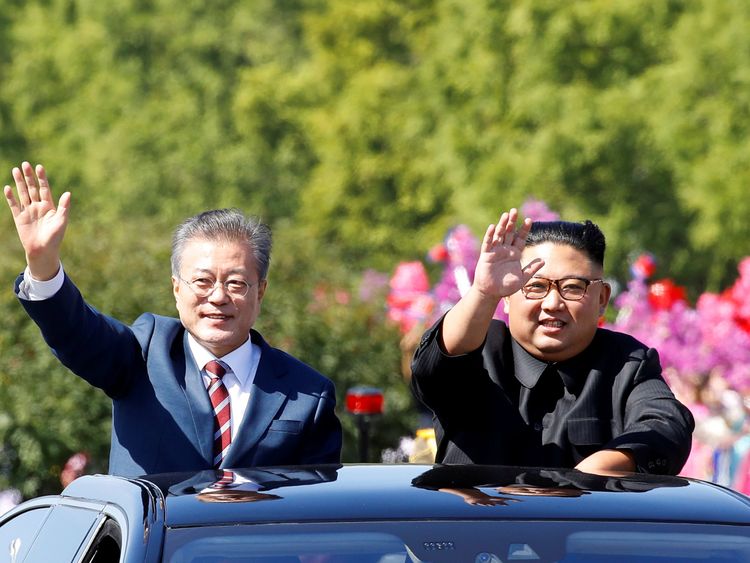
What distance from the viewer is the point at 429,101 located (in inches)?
1409

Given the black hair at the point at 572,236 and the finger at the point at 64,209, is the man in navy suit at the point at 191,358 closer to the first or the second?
the finger at the point at 64,209

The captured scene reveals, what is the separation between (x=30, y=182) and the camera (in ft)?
17.6

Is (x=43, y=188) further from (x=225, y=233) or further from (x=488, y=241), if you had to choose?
(x=488, y=241)

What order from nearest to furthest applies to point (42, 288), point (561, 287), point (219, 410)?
point (42, 288), point (561, 287), point (219, 410)

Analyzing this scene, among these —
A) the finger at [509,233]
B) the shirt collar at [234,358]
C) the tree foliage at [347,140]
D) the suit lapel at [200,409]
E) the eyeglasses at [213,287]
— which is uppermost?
the tree foliage at [347,140]

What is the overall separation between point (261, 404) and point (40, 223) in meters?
0.80

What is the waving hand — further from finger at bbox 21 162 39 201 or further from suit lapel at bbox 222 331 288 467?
finger at bbox 21 162 39 201

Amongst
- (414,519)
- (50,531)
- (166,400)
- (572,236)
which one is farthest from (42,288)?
(414,519)

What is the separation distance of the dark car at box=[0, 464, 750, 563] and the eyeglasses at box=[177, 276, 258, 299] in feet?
4.36

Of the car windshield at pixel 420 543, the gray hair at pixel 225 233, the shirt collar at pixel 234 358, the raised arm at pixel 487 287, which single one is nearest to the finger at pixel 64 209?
the gray hair at pixel 225 233

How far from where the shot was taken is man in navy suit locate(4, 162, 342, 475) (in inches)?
203

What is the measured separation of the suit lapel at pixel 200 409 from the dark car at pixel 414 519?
1.18m

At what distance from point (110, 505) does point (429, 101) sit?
105 feet

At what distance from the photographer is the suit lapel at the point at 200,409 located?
5215 millimetres
